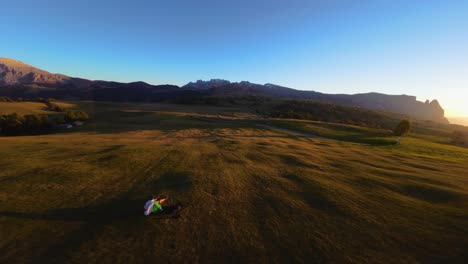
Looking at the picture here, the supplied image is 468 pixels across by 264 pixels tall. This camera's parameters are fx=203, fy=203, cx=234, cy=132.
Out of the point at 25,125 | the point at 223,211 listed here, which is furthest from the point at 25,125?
the point at 223,211

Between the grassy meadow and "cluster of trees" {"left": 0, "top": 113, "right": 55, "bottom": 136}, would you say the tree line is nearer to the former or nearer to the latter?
"cluster of trees" {"left": 0, "top": 113, "right": 55, "bottom": 136}

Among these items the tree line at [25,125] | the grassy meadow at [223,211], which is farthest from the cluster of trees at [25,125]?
the grassy meadow at [223,211]

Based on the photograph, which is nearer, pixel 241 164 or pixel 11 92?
pixel 241 164

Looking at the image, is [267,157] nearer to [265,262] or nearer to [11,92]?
[265,262]

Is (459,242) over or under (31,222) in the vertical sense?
over

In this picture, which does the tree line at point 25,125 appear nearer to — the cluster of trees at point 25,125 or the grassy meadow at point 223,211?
the cluster of trees at point 25,125

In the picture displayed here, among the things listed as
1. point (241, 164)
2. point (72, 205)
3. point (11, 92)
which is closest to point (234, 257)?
point (72, 205)
